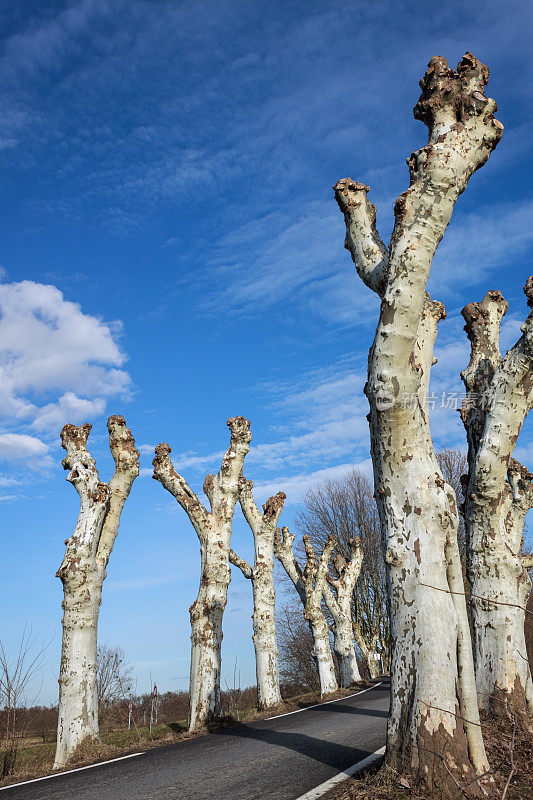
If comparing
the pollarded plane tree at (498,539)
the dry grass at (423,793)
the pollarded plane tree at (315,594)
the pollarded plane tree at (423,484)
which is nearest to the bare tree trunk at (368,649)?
the pollarded plane tree at (315,594)

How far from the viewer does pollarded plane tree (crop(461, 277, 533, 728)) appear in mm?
8188

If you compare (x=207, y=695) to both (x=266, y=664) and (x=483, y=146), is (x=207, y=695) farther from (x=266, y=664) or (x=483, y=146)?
(x=483, y=146)

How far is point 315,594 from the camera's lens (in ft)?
62.6

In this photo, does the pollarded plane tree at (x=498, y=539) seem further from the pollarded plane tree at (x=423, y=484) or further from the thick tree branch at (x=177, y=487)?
the thick tree branch at (x=177, y=487)

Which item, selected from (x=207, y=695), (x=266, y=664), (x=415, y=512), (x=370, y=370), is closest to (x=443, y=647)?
(x=415, y=512)

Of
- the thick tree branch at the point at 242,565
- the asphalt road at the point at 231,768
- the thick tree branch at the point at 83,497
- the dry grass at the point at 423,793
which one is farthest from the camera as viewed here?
the thick tree branch at the point at 242,565

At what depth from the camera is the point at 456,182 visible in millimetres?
5625

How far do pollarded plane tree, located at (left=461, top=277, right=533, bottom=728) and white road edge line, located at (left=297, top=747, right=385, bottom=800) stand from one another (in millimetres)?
2430

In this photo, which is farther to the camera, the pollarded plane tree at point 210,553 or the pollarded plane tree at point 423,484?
the pollarded plane tree at point 210,553

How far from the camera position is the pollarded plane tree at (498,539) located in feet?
26.9

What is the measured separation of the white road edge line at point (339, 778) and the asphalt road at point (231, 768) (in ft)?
0.32

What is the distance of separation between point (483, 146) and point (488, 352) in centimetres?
556

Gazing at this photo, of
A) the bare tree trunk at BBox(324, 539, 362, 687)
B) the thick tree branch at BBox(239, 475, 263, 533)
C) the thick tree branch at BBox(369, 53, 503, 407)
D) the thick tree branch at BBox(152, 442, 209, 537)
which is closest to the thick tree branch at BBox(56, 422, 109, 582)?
the thick tree branch at BBox(152, 442, 209, 537)

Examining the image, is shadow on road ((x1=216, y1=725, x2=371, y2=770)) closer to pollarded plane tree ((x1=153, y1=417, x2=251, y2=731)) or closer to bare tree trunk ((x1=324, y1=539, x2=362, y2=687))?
pollarded plane tree ((x1=153, y1=417, x2=251, y2=731))
